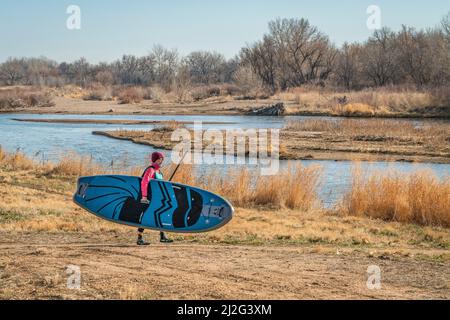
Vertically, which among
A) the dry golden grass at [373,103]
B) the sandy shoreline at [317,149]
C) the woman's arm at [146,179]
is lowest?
the sandy shoreline at [317,149]

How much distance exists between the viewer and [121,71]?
11444 centimetres

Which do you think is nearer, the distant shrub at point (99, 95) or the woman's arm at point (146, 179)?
the woman's arm at point (146, 179)

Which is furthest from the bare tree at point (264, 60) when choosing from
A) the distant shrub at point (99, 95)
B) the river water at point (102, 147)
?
the river water at point (102, 147)

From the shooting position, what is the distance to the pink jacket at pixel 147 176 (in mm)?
11484

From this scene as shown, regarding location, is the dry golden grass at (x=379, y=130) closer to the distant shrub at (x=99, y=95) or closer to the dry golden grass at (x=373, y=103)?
the dry golden grass at (x=373, y=103)

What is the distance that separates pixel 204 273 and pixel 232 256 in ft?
4.70

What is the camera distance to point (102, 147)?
1299 inches

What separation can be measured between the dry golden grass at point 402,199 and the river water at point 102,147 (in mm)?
1366

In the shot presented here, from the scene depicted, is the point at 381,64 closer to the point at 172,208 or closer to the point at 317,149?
the point at 317,149

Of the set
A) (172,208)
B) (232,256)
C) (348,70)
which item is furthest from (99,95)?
(232,256)

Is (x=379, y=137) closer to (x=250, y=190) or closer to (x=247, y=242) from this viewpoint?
(x=250, y=190)

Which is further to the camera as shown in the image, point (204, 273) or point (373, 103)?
point (373, 103)

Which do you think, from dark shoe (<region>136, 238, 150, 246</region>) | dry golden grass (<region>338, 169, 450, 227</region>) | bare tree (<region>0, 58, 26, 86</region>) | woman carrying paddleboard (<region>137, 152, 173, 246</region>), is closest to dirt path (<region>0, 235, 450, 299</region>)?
dark shoe (<region>136, 238, 150, 246</region>)

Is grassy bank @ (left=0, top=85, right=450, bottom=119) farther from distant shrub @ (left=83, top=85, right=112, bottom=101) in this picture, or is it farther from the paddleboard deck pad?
the paddleboard deck pad
